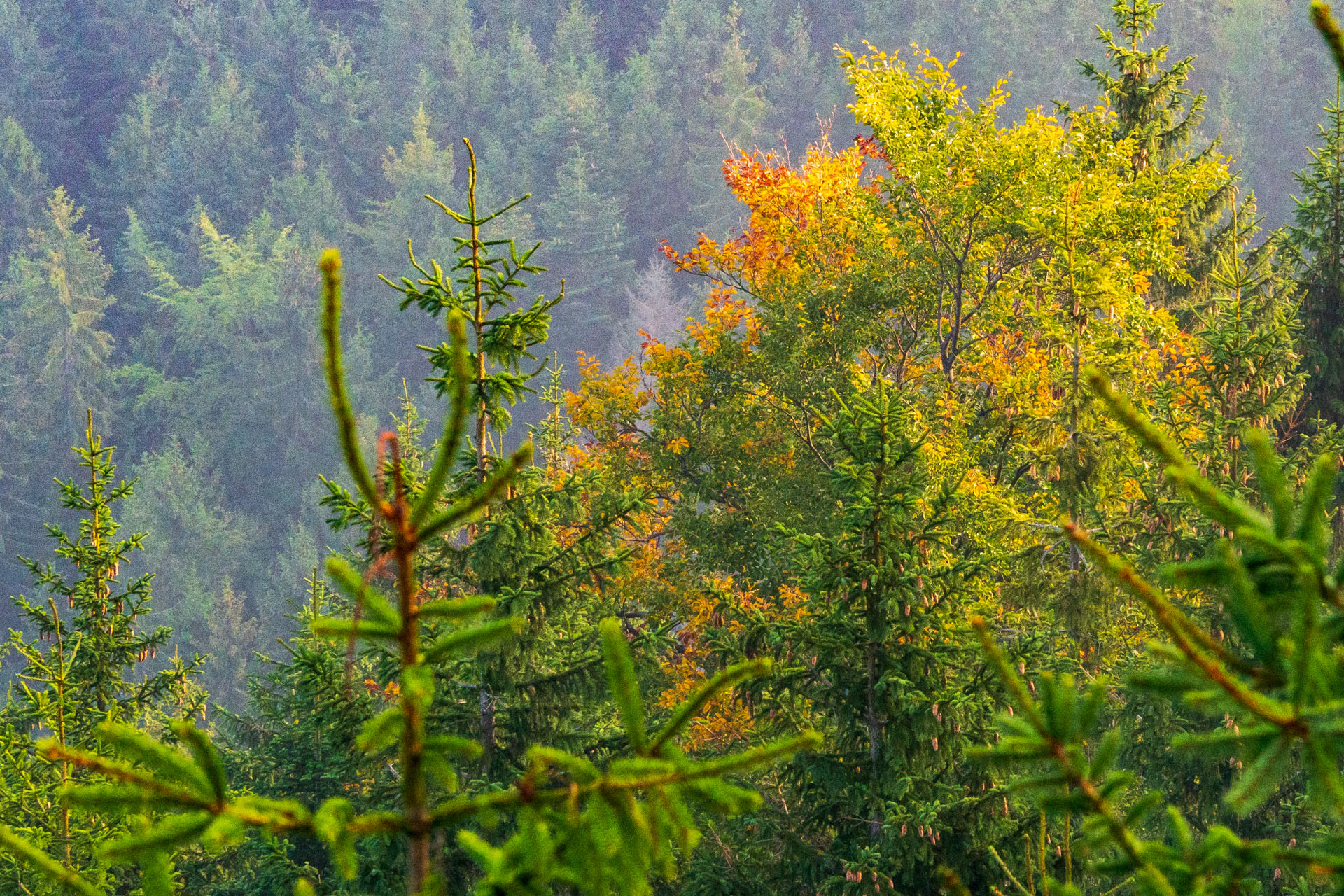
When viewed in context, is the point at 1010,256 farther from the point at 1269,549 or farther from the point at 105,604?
the point at 1269,549

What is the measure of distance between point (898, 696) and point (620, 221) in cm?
5111

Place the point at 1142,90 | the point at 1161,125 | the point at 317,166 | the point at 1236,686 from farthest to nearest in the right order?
the point at 317,166 < the point at 1161,125 < the point at 1142,90 < the point at 1236,686

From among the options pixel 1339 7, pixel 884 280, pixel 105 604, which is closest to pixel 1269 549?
pixel 105 604

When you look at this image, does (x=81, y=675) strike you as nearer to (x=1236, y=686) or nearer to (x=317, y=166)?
(x=1236, y=686)

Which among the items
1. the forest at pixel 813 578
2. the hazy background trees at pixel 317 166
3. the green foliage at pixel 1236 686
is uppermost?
the hazy background trees at pixel 317 166

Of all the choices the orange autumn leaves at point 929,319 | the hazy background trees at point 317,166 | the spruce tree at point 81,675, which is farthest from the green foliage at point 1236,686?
the hazy background trees at point 317,166

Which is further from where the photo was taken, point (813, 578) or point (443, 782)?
point (813, 578)

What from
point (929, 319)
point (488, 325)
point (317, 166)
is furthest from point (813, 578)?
point (317, 166)

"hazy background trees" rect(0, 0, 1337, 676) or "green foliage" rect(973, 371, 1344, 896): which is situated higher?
"hazy background trees" rect(0, 0, 1337, 676)

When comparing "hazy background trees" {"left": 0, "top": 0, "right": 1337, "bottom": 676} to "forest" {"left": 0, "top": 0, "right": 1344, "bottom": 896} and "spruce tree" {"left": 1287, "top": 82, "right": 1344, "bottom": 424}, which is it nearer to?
"forest" {"left": 0, "top": 0, "right": 1344, "bottom": 896}

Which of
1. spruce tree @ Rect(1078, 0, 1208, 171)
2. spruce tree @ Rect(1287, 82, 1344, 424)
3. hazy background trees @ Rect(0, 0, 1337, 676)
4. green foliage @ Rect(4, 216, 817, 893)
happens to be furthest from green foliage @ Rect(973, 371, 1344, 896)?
hazy background trees @ Rect(0, 0, 1337, 676)

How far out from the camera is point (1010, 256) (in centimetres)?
1528

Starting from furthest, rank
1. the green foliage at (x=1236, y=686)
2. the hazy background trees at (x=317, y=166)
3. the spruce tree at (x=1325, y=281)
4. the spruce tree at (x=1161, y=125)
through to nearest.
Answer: the hazy background trees at (x=317, y=166) < the spruce tree at (x=1161, y=125) < the spruce tree at (x=1325, y=281) < the green foliage at (x=1236, y=686)

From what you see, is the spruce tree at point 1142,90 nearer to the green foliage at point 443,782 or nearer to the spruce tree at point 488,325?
the spruce tree at point 488,325
